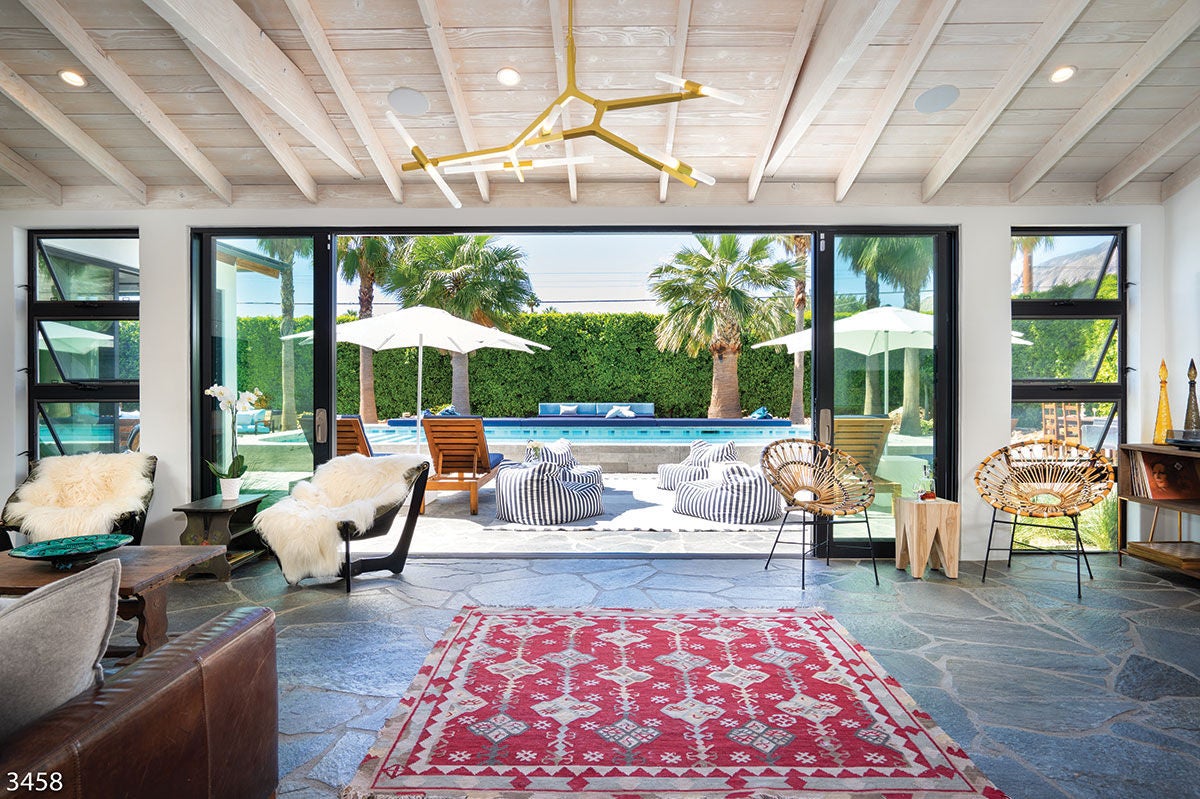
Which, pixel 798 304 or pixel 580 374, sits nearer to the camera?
pixel 798 304

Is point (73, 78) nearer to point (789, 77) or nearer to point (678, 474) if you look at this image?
point (789, 77)

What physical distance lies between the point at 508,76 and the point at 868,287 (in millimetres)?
2918

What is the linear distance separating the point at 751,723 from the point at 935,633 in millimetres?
1510

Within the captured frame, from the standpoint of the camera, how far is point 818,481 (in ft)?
15.7

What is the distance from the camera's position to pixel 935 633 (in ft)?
11.5

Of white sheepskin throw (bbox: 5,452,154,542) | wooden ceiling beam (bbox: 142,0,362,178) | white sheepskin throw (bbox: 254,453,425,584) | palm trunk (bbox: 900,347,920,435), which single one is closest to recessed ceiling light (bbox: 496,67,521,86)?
wooden ceiling beam (bbox: 142,0,362,178)

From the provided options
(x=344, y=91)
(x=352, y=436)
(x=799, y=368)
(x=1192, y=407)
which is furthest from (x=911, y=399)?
(x=352, y=436)

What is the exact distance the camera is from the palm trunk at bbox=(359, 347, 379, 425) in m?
10.6

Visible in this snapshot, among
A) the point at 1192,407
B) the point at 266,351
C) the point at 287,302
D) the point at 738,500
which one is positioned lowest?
the point at 738,500

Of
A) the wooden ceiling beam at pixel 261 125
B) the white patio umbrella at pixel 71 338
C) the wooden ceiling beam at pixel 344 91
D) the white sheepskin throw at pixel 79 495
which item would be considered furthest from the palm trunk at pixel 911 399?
the white patio umbrella at pixel 71 338

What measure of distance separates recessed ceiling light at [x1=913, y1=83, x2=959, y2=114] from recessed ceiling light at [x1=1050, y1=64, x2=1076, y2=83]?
49 centimetres

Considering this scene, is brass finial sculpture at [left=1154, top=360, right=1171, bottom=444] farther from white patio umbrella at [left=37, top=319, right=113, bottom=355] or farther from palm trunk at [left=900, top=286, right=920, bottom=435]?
white patio umbrella at [left=37, top=319, right=113, bottom=355]

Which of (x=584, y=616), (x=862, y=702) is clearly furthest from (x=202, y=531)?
(x=862, y=702)

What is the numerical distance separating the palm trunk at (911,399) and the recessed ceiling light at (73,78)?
18.0ft
